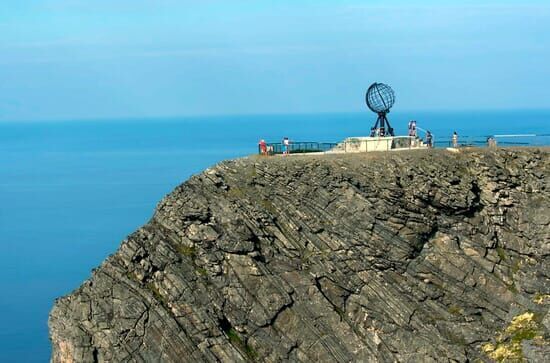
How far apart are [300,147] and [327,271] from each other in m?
15.5

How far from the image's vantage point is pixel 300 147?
70250 mm

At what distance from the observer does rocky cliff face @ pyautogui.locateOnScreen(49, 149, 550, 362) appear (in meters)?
54.9

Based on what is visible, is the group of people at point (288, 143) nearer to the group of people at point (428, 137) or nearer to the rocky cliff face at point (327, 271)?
the group of people at point (428, 137)

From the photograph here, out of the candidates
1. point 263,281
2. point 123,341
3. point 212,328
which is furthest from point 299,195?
point 123,341

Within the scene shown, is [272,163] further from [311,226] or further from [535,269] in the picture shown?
[535,269]

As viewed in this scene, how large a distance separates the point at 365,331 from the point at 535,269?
1251cm

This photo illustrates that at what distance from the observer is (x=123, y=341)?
179 feet

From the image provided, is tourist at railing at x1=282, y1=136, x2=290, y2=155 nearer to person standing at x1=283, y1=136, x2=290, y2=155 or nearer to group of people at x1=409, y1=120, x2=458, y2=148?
person standing at x1=283, y1=136, x2=290, y2=155

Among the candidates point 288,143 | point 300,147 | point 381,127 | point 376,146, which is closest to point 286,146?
point 288,143

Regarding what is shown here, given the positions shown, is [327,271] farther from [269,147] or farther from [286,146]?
[269,147]

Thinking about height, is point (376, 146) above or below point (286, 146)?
below

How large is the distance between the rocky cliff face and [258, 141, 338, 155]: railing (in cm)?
472

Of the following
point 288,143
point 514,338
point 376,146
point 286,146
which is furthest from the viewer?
point 286,146

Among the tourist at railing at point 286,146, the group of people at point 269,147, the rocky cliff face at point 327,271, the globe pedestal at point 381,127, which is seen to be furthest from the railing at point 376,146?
the rocky cliff face at point 327,271
